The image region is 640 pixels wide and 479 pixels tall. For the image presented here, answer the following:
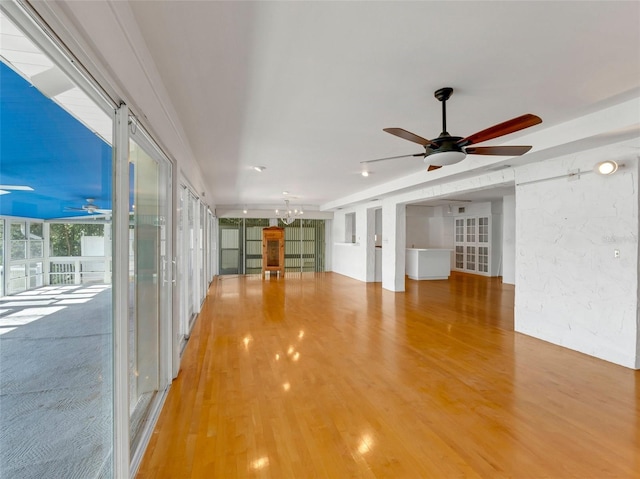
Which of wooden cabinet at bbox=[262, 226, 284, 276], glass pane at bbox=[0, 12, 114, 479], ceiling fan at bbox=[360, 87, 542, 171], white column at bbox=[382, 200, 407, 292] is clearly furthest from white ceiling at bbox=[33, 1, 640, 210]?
wooden cabinet at bbox=[262, 226, 284, 276]

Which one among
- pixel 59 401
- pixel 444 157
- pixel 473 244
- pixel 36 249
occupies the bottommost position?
pixel 59 401

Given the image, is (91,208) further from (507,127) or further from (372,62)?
(507,127)

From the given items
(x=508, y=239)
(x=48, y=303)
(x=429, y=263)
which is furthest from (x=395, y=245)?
(x=48, y=303)

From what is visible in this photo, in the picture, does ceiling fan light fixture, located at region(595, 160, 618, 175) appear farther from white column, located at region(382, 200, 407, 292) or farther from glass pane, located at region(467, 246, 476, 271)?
glass pane, located at region(467, 246, 476, 271)

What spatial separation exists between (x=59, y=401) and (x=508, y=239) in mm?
10209

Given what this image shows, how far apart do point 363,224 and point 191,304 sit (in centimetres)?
561

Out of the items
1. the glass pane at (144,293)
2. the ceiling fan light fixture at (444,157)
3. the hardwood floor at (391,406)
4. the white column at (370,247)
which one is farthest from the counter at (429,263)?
the glass pane at (144,293)

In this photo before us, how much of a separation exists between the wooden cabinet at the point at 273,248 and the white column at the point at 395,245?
13.3 feet

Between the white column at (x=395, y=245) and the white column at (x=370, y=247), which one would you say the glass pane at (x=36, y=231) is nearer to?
the white column at (x=395, y=245)

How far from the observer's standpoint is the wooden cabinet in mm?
10781

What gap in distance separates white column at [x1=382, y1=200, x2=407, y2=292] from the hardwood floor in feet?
9.44

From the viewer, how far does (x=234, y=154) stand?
4.68m

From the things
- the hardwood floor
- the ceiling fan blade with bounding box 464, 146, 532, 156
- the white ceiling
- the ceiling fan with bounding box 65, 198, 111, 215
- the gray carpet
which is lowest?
the hardwood floor

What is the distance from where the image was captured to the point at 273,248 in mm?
10875
